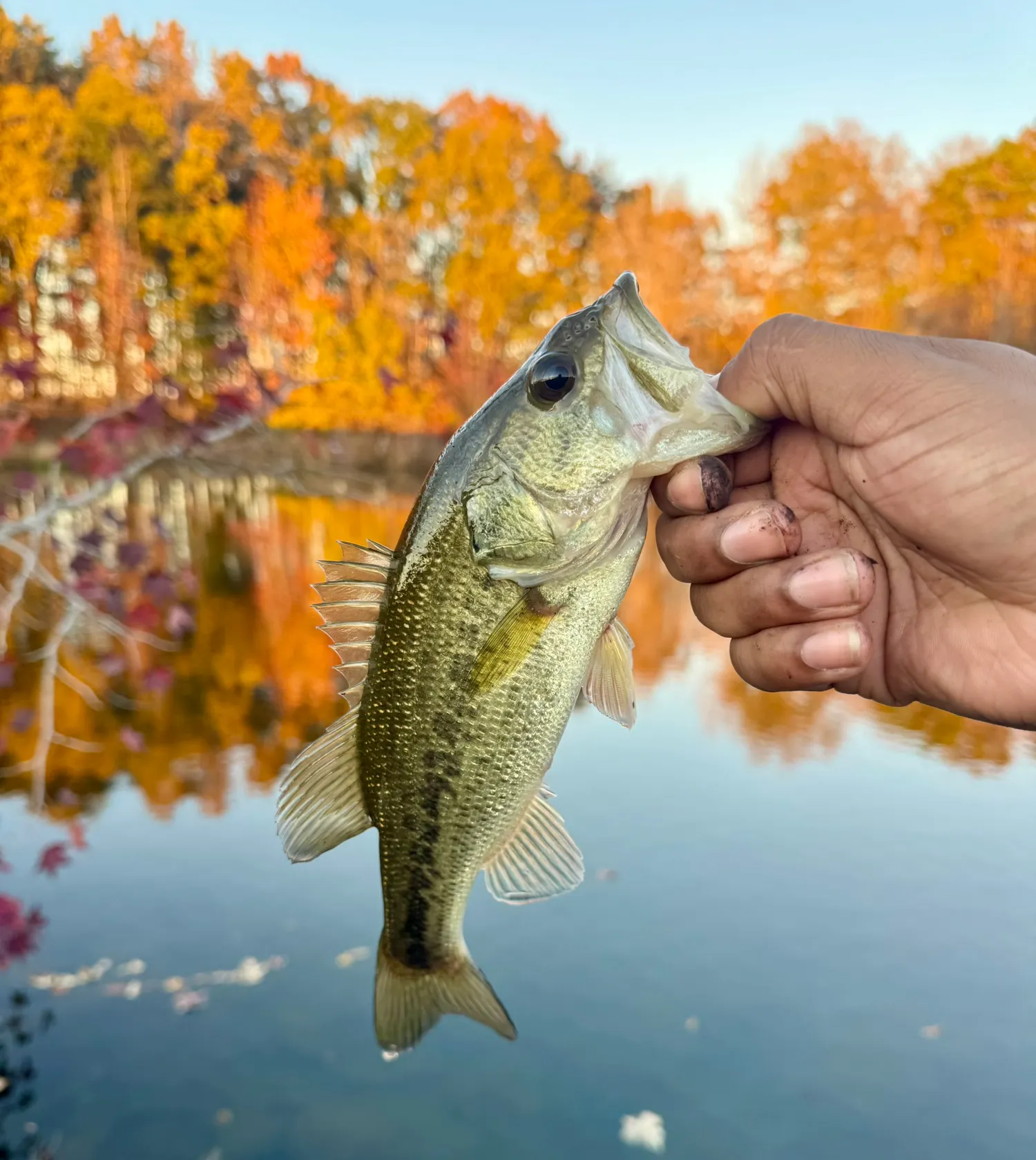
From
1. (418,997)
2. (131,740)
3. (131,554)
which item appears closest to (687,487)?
(418,997)

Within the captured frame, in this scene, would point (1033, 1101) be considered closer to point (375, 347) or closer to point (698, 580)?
point (698, 580)

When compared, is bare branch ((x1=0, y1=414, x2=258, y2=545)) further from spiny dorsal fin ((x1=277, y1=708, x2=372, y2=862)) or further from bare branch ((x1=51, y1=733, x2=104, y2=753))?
bare branch ((x1=51, y1=733, x2=104, y2=753))

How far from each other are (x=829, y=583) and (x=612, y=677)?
539 millimetres

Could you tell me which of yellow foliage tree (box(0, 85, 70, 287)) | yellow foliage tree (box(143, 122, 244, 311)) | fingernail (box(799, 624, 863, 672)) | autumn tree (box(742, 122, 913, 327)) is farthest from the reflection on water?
autumn tree (box(742, 122, 913, 327))

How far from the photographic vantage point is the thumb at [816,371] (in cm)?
161

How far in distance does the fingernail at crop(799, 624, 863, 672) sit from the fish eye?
0.82 metres

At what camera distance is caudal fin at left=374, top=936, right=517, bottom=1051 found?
162 cm

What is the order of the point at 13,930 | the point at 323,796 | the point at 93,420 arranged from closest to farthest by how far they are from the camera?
the point at 323,796 → the point at 13,930 → the point at 93,420

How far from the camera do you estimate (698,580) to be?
77.7 inches

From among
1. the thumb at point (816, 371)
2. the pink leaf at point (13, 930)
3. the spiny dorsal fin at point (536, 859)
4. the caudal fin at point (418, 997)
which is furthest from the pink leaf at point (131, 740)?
the thumb at point (816, 371)

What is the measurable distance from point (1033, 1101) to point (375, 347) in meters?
13.6

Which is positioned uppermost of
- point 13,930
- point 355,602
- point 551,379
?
point 551,379

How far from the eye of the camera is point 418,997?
165 centimetres

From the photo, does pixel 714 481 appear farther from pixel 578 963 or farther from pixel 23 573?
pixel 578 963
